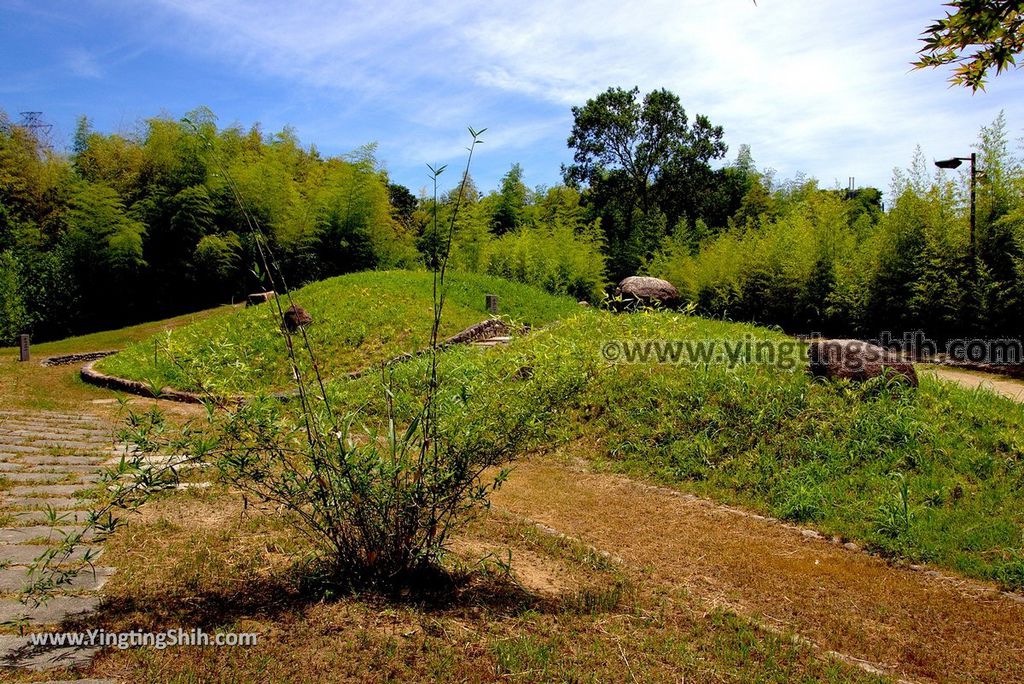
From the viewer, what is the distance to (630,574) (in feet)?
10.7

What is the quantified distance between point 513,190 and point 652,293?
10.6 m

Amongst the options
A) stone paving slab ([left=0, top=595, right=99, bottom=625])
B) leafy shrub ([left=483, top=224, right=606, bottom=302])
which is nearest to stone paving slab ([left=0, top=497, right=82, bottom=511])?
stone paving slab ([left=0, top=595, right=99, bottom=625])

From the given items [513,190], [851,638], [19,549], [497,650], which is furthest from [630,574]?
[513,190]

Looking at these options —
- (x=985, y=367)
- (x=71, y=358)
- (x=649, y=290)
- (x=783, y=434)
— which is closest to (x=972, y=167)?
(x=985, y=367)

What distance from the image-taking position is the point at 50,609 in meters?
2.28

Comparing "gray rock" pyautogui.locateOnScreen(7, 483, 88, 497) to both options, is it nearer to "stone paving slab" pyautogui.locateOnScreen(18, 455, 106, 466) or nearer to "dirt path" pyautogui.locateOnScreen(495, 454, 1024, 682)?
"stone paving slab" pyautogui.locateOnScreen(18, 455, 106, 466)

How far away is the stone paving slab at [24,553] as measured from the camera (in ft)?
8.79

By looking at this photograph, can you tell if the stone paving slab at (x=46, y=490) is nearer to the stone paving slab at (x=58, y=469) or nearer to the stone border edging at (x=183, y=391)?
the stone paving slab at (x=58, y=469)

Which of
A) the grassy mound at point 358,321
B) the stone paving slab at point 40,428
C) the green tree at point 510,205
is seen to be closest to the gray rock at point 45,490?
the stone paving slab at point 40,428

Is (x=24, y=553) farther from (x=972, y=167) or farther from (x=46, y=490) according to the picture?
(x=972, y=167)

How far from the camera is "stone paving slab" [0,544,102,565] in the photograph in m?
2.68

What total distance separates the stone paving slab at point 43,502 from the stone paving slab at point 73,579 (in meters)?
0.98

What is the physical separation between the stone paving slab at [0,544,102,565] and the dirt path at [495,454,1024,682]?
2.34 metres

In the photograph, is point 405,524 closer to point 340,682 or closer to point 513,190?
point 340,682
